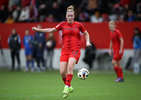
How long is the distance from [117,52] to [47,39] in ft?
26.4

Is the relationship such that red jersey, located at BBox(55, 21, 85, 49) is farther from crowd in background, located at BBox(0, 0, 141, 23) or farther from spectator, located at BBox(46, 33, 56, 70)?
crowd in background, located at BBox(0, 0, 141, 23)

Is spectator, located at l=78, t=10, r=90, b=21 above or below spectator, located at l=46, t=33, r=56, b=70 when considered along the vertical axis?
above

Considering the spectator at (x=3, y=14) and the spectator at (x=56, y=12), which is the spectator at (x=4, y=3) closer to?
the spectator at (x=3, y=14)

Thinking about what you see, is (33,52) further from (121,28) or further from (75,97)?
(75,97)

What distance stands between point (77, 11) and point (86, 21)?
95 centimetres

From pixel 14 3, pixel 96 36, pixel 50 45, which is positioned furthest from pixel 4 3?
pixel 96 36

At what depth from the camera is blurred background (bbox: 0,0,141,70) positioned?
1983 centimetres

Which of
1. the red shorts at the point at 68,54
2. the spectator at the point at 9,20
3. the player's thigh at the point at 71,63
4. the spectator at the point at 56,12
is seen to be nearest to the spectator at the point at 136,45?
the spectator at the point at 56,12

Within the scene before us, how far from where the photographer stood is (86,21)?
68.1ft

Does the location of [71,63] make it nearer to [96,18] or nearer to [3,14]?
[96,18]

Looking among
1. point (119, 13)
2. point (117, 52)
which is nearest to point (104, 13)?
point (119, 13)

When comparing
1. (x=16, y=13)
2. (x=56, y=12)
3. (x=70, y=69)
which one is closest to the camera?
(x=70, y=69)

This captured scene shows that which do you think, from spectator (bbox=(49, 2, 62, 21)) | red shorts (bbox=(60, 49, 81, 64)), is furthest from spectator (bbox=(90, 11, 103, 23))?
red shorts (bbox=(60, 49, 81, 64))

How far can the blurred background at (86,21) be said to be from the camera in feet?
65.1
